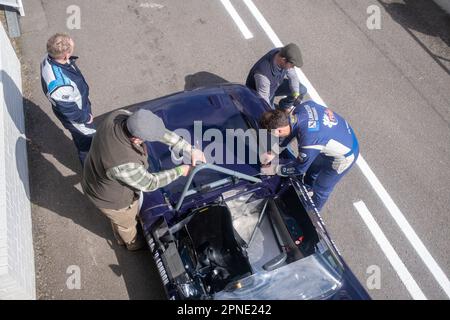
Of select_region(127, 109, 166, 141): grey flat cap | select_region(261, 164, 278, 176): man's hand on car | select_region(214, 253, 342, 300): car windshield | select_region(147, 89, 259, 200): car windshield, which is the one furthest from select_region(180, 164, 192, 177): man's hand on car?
select_region(214, 253, 342, 300): car windshield

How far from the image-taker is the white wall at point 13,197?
3.83 metres

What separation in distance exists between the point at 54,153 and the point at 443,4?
6989 mm

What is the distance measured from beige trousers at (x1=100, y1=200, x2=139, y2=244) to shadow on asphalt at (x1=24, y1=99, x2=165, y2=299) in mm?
394

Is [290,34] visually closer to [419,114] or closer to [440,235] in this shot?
[419,114]

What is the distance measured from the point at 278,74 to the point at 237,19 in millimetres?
2432

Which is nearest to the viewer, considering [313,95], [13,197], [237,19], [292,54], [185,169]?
[185,169]

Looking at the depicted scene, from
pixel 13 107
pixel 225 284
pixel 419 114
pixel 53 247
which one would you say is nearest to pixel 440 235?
pixel 419 114

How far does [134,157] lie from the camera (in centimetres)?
333

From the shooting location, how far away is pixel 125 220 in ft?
13.1

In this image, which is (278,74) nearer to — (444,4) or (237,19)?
(237,19)

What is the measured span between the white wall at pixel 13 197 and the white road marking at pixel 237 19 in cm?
346

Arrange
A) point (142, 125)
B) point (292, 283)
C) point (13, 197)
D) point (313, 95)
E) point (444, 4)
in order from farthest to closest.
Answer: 1. point (444, 4)
2. point (313, 95)
3. point (13, 197)
4. point (292, 283)
5. point (142, 125)

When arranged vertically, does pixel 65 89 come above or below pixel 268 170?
above

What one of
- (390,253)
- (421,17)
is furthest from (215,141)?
(421,17)
